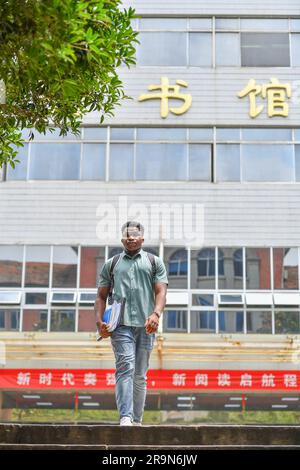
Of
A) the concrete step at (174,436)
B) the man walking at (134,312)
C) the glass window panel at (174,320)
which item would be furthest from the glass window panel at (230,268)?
the concrete step at (174,436)

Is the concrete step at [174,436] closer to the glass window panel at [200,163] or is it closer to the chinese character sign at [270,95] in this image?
the glass window panel at [200,163]

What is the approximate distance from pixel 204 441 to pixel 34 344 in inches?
518

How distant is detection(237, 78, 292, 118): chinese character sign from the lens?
18.7 m

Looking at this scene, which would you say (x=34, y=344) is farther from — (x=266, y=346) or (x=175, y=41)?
(x=175, y=41)

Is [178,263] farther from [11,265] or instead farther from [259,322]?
[11,265]

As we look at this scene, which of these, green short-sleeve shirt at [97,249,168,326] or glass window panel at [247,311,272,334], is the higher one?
glass window panel at [247,311,272,334]

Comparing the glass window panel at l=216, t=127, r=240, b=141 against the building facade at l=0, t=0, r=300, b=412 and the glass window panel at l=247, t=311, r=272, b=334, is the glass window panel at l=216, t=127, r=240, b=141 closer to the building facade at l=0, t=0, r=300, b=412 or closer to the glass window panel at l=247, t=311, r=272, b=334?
the building facade at l=0, t=0, r=300, b=412

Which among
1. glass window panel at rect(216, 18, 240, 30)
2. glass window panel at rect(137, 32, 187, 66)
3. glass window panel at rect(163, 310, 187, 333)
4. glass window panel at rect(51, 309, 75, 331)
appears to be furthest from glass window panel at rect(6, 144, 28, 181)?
glass window panel at rect(216, 18, 240, 30)

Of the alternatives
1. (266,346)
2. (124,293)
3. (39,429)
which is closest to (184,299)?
(266,346)

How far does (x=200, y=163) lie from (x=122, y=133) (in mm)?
1950

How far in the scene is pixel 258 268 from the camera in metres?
18.0

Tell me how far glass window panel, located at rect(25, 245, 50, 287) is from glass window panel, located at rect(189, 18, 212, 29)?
6339mm

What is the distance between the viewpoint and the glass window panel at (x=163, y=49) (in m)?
19.1

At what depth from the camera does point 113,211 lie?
18.2 meters
